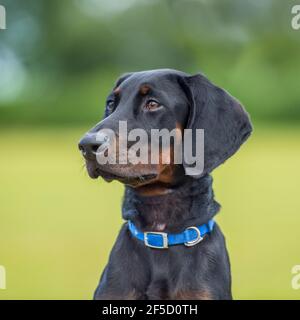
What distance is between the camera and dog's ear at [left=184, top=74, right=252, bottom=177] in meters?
3.05

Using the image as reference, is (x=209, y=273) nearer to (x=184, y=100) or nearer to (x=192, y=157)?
(x=192, y=157)

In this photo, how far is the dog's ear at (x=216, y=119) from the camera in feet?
10.0

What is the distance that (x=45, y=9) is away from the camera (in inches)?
751

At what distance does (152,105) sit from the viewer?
10.1 feet

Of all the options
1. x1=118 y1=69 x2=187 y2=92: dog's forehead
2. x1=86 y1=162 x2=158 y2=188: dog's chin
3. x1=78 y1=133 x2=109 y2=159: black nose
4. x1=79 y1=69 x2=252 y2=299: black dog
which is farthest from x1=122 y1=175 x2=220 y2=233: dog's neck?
x1=118 y1=69 x2=187 y2=92: dog's forehead

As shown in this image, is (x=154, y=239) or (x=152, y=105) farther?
(x=152, y=105)

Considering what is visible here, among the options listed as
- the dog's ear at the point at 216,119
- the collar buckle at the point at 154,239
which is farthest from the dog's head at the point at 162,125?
the collar buckle at the point at 154,239

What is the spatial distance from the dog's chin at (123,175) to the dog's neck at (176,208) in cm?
15

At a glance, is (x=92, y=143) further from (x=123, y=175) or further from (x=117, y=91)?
(x=117, y=91)

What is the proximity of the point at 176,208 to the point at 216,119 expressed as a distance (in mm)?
503

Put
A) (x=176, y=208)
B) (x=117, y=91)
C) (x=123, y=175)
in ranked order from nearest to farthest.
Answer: (x=123, y=175), (x=176, y=208), (x=117, y=91)

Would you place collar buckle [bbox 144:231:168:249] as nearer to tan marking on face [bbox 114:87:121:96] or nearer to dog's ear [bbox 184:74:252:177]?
dog's ear [bbox 184:74:252:177]

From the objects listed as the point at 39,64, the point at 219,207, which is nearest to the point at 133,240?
the point at 219,207

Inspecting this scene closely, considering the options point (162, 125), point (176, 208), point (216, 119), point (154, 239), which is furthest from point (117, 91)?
point (154, 239)
